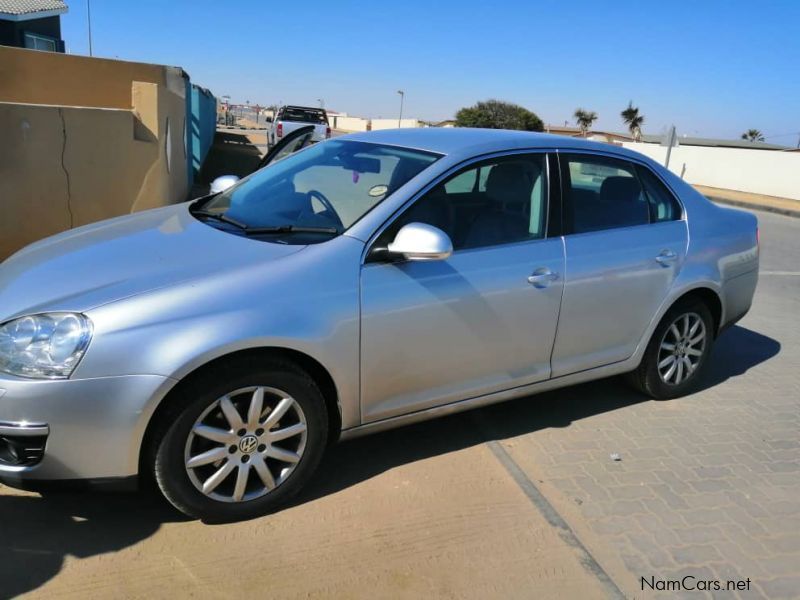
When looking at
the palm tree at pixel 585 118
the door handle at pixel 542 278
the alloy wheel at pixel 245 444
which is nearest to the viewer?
the alloy wheel at pixel 245 444

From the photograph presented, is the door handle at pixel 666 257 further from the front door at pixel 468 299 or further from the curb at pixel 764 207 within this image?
the curb at pixel 764 207

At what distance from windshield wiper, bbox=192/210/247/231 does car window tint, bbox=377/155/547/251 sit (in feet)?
2.67

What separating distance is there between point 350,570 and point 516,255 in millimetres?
1717

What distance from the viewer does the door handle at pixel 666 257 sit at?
3928 millimetres

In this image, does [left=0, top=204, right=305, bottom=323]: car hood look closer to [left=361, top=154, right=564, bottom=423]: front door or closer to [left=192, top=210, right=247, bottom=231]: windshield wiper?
[left=192, top=210, right=247, bottom=231]: windshield wiper

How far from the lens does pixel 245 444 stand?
8.95ft

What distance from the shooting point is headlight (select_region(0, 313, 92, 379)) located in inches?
93.2

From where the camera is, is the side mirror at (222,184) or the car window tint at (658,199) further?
the side mirror at (222,184)

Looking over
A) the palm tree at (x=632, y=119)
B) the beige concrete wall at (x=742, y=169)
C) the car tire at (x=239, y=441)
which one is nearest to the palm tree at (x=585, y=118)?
the palm tree at (x=632, y=119)

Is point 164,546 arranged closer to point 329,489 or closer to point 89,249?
point 329,489

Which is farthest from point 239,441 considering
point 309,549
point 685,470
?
point 685,470

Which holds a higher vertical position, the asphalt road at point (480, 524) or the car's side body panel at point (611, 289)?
the car's side body panel at point (611, 289)

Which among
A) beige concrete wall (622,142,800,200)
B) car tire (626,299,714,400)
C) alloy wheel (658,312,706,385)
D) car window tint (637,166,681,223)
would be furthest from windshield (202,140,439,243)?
beige concrete wall (622,142,800,200)

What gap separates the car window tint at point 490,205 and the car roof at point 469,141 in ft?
0.28
